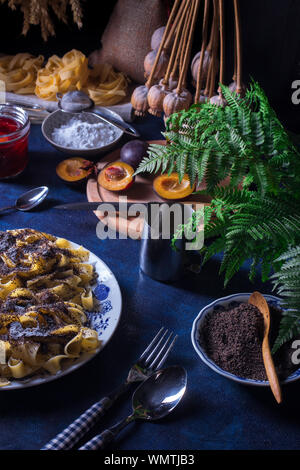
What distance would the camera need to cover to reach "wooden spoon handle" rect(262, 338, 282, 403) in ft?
3.46

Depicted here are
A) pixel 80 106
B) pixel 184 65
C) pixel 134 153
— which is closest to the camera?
pixel 184 65

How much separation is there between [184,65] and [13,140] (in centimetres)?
66

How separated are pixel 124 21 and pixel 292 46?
0.75 m

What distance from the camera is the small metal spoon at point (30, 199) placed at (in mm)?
1677

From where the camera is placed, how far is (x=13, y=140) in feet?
5.53

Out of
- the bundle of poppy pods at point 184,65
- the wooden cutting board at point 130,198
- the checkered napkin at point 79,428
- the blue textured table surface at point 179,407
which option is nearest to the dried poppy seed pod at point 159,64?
the bundle of poppy pods at point 184,65

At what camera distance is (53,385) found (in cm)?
116

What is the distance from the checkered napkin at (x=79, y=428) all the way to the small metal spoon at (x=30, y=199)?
82 cm

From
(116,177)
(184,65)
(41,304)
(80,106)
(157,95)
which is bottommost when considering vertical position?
(41,304)

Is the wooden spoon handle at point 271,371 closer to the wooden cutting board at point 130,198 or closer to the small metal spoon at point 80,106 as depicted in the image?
the wooden cutting board at point 130,198

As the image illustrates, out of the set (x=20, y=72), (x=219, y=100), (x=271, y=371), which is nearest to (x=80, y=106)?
(x=20, y=72)

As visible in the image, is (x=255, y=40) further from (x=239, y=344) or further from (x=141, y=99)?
(x=239, y=344)

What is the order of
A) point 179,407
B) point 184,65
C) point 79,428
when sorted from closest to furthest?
point 79,428
point 179,407
point 184,65
